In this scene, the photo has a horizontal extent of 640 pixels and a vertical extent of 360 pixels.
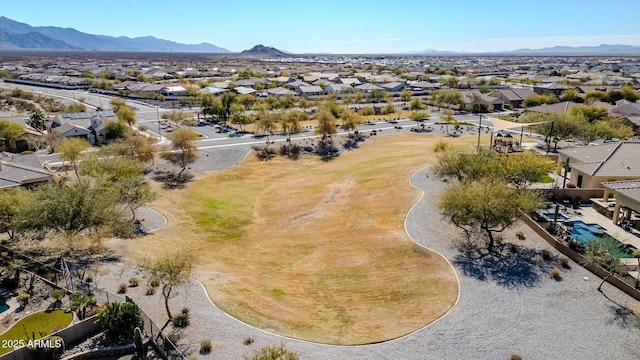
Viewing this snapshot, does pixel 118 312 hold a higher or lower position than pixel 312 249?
higher

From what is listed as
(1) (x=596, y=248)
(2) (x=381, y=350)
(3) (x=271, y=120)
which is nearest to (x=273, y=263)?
(2) (x=381, y=350)

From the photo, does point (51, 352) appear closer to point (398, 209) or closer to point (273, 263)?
point (273, 263)

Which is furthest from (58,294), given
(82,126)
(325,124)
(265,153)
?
(82,126)

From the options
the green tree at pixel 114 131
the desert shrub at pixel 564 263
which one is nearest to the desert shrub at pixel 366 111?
the green tree at pixel 114 131

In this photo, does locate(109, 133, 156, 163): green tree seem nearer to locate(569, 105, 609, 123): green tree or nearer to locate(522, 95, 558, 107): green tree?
locate(569, 105, 609, 123): green tree

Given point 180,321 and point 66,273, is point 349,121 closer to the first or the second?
point 66,273

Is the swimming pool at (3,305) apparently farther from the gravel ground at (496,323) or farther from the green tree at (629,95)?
the green tree at (629,95)

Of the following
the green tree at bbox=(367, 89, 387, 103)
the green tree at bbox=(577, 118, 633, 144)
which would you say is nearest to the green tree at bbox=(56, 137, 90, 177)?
the green tree at bbox=(577, 118, 633, 144)

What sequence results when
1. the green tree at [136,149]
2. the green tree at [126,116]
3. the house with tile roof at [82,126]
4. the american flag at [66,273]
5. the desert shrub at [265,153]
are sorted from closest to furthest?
1. the american flag at [66,273]
2. the green tree at [136,149]
3. the desert shrub at [265,153]
4. the house with tile roof at [82,126]
5. the green tree at [126,116]
